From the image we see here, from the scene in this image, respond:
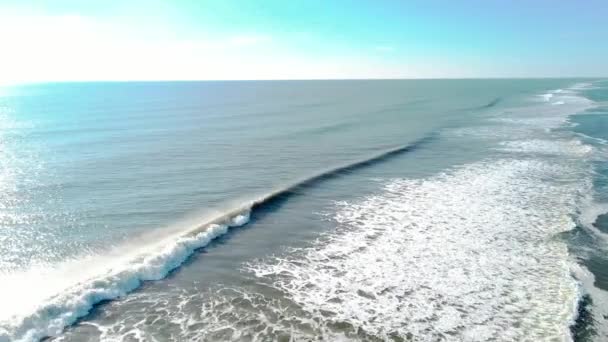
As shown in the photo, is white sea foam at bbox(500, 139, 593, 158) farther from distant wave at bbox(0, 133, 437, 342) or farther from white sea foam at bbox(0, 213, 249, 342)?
white sea foam at bbox(0, 213, 249, 342)

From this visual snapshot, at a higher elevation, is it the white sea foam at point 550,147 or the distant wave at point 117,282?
the white sea foam at point 550,147

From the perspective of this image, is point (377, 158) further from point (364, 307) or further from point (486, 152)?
point (364, 307)

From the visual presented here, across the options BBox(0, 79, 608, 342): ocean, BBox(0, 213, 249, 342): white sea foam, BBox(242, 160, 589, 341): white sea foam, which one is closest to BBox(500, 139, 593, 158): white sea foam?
BBox(0, 79, 608, 342): ocean

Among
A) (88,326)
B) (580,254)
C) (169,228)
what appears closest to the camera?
(88,326)

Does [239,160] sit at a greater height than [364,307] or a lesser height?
greater

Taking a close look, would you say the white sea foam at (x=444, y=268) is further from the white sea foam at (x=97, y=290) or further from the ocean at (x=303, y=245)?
the white sea foam at (x=97, y=290)

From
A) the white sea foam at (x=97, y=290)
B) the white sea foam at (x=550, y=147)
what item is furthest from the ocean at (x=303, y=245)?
the white sea foam at (x=550, y=147)

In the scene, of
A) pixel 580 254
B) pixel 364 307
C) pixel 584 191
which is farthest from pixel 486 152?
pixel 364 307
